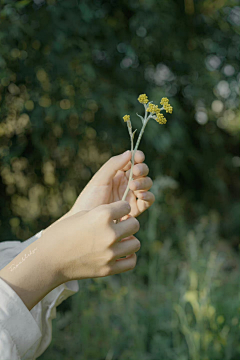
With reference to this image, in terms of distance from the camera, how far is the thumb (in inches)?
38.5

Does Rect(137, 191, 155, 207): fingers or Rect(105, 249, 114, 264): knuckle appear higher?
Rect(105, 249, 114, 264): knuckle

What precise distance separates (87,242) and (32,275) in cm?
14

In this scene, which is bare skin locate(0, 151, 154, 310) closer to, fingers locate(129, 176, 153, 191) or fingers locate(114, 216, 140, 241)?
fingers locate(114, 216, 140, 241)

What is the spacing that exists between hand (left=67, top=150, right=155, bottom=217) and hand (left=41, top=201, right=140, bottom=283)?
204 mm

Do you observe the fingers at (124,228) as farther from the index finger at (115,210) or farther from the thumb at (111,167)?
the thumb at (111,167)

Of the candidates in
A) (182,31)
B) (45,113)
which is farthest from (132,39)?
(45,113)

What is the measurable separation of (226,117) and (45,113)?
5.09 feet

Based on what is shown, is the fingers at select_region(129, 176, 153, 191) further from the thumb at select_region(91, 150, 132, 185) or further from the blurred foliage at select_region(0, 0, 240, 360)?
the blurred foliage at select_region(0, 0, 240, 360)

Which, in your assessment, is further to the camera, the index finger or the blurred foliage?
the blurred foliage

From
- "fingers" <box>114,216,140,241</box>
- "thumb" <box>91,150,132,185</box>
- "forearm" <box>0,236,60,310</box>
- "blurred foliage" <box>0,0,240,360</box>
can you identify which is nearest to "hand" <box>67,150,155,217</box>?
"thumb" <box>91,150,132,185</box>

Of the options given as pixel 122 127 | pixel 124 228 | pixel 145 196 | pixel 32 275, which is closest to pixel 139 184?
pixel 145 196

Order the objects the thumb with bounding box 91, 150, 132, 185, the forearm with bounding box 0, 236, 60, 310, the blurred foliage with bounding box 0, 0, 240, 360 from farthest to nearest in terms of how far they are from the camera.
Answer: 1. the blurred foliage with bounding box 0, 0, 240, 360
2. the thumb with bounding box 91, 150, 132, 185
3. the forearm with bounding box 0, 236, 60, 310

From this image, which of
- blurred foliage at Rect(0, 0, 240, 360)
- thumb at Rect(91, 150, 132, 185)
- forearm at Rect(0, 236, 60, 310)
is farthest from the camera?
blurred foliage at Rect(0, 0, 240, 360)

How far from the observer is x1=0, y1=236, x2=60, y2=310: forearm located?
750mm
